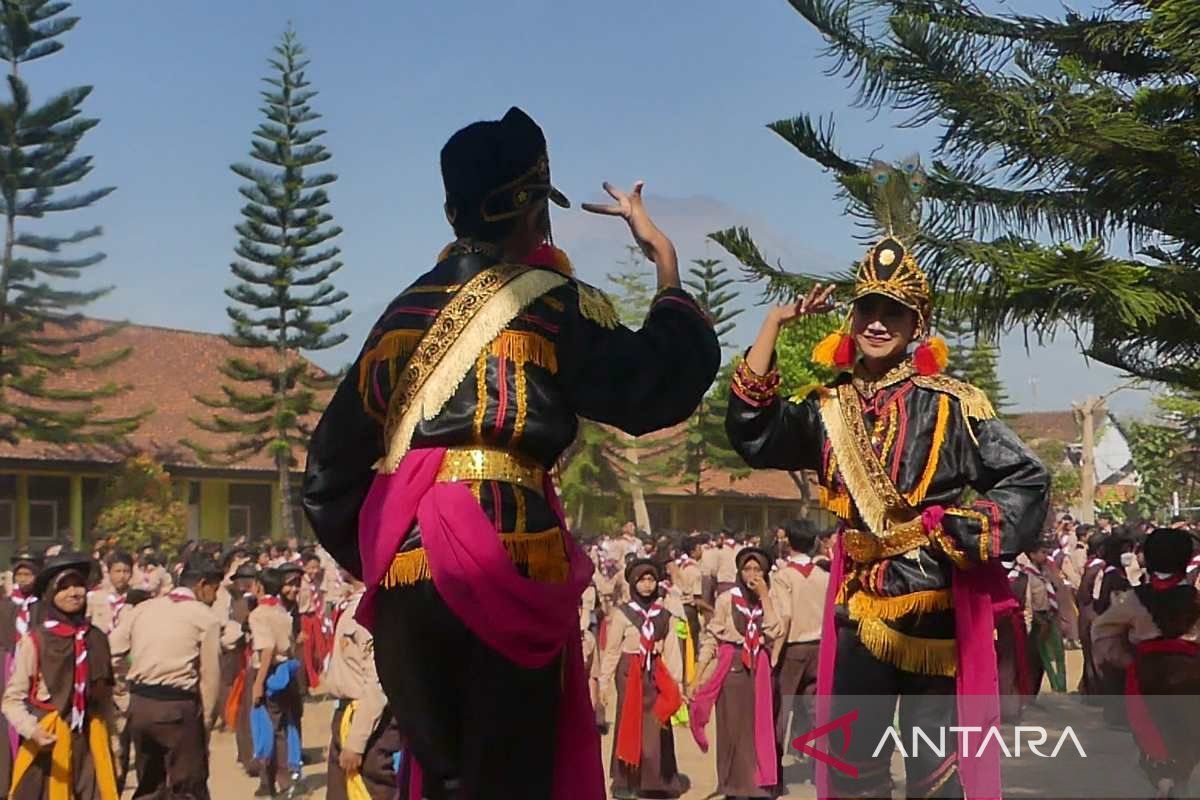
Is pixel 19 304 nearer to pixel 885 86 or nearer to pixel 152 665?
pixel 152 665

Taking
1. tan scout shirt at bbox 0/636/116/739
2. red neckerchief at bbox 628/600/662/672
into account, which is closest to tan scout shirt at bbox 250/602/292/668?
red neckerchief at bbox 628/600/662/672

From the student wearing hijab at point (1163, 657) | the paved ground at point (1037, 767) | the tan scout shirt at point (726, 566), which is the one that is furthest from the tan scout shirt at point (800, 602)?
the tan scout shirt at point (726, 566)

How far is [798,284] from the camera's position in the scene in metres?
6.61

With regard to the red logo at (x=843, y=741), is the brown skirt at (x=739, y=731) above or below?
below

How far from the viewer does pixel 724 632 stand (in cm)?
989

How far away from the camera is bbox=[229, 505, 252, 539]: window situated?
112ft

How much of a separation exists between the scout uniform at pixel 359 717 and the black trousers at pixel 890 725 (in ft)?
11.3

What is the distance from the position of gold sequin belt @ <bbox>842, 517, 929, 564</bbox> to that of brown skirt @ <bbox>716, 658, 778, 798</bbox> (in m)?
5.95

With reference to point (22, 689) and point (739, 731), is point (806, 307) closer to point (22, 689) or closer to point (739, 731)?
point (22, 689)

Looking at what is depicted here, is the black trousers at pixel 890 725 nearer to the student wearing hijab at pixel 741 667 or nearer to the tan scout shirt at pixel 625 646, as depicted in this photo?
the student wearing hijab at pixel 741 667

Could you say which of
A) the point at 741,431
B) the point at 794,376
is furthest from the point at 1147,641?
the point at 794,376

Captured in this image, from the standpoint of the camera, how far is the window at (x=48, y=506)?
30.9 metres

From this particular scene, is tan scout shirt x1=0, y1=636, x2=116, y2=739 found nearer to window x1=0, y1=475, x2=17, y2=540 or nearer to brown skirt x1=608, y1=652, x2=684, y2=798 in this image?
brown skirt x1=608, y1=652, x2=684, y2=798

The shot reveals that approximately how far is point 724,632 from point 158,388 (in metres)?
30.9
